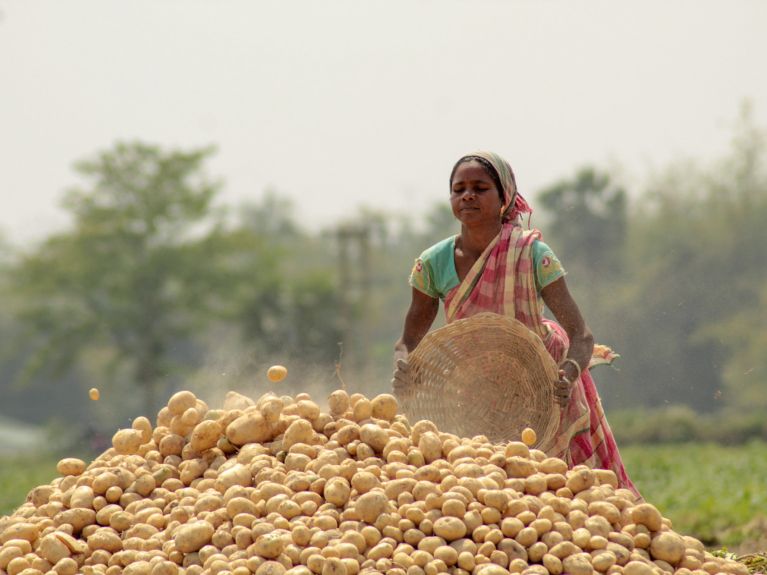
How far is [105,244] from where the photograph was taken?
31.8 metres

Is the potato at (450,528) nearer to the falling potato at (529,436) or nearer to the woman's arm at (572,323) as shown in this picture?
the falling potato at (529,436)

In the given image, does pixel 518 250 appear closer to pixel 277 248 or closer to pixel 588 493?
pixel 588 493

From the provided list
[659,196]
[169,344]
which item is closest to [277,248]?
[169,344]

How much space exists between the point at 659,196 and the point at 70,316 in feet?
66.3

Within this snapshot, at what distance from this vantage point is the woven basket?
4.28 m

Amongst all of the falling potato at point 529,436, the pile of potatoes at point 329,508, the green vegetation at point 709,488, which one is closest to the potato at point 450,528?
the pile of potatoes at point 329,508

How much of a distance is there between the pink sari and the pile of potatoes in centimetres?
69

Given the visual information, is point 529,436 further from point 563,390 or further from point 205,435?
point 205,435

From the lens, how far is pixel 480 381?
4492 mm

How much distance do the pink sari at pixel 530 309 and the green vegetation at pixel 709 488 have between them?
273 centimetres

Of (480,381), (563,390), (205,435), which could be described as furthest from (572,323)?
(205,435)

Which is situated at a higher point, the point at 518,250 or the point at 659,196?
the point at 659,196

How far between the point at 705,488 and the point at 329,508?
28.0ft

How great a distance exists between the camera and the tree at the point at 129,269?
31.3 m
